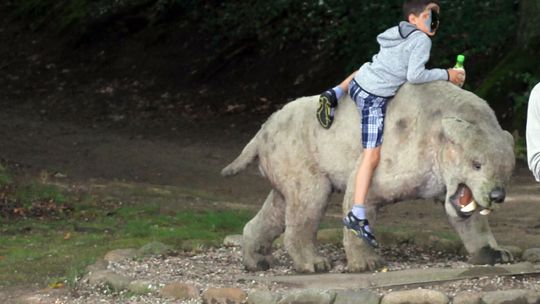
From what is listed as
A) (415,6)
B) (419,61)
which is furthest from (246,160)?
(415,6)

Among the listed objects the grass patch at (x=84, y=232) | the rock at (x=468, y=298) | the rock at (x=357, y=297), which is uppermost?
the rock at (x=468, y=298)

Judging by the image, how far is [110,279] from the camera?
8094 millimetres

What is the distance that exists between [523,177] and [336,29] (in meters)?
6.77

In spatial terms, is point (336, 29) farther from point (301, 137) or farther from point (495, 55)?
point (301, 137)

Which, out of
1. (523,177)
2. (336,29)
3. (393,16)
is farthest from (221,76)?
(523,177)

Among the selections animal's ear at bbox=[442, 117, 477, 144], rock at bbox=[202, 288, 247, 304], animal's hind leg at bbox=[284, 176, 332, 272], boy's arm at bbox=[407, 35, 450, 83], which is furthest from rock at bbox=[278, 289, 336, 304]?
boy's arm at bbox=[407, 35, 450, 83]

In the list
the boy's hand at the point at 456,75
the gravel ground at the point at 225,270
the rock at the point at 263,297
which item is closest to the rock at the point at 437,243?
the gravel ground at the point at 225,270

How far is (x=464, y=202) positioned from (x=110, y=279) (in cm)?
250

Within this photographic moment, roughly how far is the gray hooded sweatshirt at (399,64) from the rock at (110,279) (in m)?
2.10

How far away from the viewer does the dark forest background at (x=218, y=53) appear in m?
17.2

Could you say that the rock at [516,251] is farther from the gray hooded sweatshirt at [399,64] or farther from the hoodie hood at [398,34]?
the hoodie hood at [398,34]

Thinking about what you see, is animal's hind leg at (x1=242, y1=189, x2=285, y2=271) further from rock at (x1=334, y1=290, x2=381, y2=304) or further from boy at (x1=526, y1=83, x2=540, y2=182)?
boy at (x1=526, y1=83, x2=540, y2=182)

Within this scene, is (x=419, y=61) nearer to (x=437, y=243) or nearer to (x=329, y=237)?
(x=437, y=243)

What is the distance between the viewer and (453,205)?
24.3 feet
